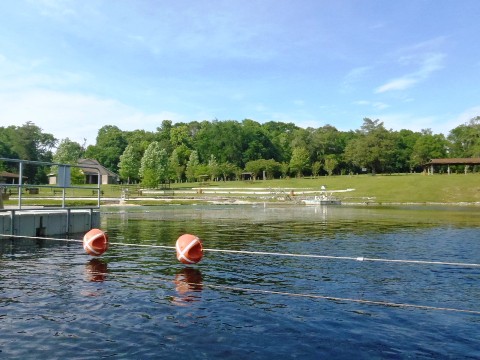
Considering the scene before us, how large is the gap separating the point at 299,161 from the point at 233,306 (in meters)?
132

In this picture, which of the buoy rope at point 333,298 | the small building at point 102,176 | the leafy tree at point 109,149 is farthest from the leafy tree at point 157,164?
the buoy rope at point 333,298

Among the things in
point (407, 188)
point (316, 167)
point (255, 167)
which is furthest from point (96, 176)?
point (407, 188)

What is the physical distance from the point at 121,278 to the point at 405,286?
8.86 metres

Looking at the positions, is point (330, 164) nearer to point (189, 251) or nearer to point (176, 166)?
point (176, 166)

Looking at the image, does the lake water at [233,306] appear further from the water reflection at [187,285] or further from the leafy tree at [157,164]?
the leafy tree at [157,164]

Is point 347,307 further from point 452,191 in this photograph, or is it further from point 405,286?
point 452,191

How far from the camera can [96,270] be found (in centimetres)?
1491

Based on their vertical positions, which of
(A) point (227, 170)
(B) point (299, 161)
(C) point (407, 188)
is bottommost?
(C) point (407, 188)

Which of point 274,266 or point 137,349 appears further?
point 274,266

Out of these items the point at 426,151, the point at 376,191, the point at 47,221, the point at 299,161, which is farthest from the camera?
the point at 426,151

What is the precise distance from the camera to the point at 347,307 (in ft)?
35.8

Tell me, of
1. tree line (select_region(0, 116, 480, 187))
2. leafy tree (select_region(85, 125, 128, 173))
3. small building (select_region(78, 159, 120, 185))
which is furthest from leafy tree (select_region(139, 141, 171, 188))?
leafy tree (select_region(85, 125, 128, 173))

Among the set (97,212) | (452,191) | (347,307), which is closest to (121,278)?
(347,307)

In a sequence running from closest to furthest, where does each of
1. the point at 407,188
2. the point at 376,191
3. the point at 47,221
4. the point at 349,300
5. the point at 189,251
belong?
1. the point at 349,300
2. the point at 189,251
3. the point at 47,221
4. the point at 376,191
5. the point at 407,188
